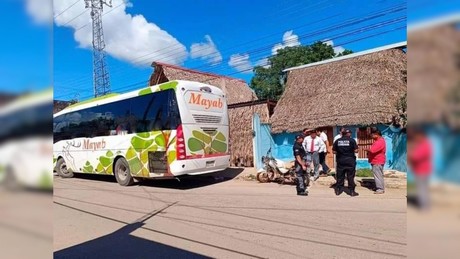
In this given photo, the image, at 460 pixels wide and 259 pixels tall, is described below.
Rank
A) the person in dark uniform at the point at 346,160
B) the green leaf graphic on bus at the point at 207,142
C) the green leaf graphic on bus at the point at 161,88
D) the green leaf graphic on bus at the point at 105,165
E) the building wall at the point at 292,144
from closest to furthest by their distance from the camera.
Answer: the green leaf graphic on bus at the point at 161,88 → the person in dark uniform at the point at 346,160 → the green leaf graphic on bus at the point at 207,142 → the building wall at the point at 292,144 → the green leaf graphic on bus at the point at 105,165

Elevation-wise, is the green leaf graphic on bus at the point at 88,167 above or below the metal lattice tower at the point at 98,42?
below

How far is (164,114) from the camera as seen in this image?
239 inches

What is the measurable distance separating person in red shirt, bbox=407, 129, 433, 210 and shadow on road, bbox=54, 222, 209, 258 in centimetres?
252

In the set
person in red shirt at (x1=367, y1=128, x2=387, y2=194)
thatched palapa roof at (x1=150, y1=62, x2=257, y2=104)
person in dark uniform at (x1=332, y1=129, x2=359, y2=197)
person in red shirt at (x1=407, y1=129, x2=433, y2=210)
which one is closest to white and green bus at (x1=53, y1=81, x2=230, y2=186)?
thatched palapa roof at (x1=150, y1=62, x2=257, y2=104)

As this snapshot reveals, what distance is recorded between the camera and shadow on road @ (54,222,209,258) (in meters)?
3.26

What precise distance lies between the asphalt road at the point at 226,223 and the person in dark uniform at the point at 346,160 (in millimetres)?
268

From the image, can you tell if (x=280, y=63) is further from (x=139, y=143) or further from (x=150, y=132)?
(x=139, y=143)

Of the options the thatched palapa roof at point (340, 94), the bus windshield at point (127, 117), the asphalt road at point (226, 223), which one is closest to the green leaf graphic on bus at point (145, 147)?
the bus windshield at point (127, 117)

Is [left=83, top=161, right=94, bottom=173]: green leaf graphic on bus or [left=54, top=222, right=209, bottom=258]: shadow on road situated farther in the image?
[left=83, top=161, right=94, bottom=173]: green leaf graphic on bus

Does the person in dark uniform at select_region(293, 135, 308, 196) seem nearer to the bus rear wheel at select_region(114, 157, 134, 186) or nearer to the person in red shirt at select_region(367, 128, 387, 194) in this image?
the person in red shirt at select_region(367, 128, 387, 194)

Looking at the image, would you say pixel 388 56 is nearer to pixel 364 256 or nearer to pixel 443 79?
pixel 364 256

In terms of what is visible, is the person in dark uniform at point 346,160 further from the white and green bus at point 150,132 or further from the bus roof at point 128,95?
the bus roof at point 128,95

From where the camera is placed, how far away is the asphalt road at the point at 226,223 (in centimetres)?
329

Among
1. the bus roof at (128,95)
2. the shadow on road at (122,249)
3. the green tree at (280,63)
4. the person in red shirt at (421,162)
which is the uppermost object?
the green tree at (280,63)
